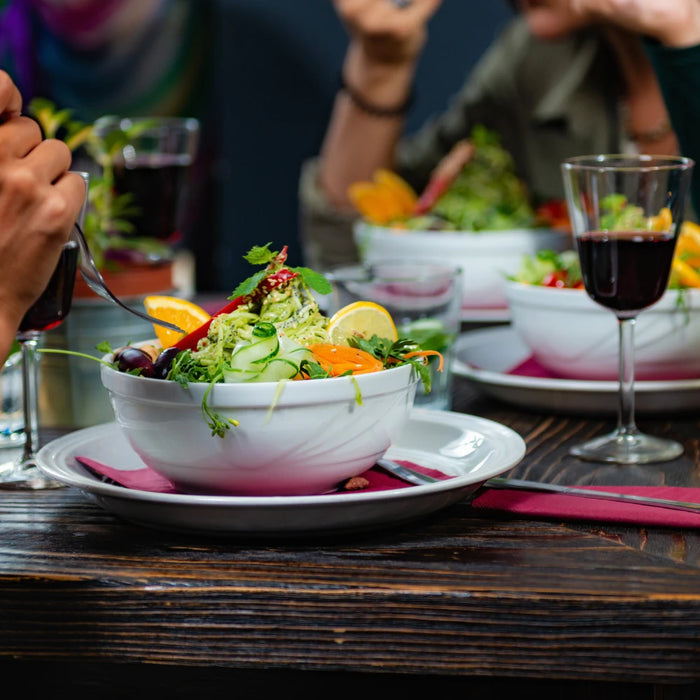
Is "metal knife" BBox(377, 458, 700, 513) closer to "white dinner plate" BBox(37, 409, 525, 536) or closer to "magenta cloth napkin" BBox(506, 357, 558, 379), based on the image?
"white dinner plate" BBox(37, 409, 525, 536)

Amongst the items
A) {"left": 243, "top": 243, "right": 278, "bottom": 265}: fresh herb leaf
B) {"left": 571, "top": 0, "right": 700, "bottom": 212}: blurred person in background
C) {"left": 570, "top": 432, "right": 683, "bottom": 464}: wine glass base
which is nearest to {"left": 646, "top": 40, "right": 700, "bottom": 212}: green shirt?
{"left": 571, "top": 0, "right": 700, "bottom": 212}: blurred person in background

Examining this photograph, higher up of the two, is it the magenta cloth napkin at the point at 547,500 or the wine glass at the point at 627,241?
the wine glass at the point at 627,241

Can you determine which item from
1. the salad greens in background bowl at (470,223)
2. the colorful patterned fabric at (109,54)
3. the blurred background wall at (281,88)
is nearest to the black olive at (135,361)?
the salad greens in background bowl at (470,223)

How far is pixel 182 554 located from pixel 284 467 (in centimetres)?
10

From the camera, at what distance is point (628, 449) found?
1088 millimetres

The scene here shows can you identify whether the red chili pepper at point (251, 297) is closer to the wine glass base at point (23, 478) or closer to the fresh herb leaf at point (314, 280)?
the fresh herb leaf at point (314, 280)

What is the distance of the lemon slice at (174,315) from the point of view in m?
0.98

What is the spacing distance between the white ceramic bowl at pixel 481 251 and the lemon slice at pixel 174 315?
0.81 metres

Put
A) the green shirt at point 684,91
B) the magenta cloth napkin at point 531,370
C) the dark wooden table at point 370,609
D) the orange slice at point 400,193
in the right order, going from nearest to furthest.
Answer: the dark wooden table at point 370,609, the magenta cloth napkin at point 531,370, the green shirt at point 684,91, the orange slice at point 400,193

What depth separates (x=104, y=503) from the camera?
33.8 inches

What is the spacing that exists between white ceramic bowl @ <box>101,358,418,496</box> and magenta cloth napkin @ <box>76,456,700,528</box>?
4 centimetres

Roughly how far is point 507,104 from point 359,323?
8.63 feet

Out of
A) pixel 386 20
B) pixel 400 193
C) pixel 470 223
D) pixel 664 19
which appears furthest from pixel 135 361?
pixel 386 20

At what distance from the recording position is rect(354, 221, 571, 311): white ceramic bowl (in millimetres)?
1771
